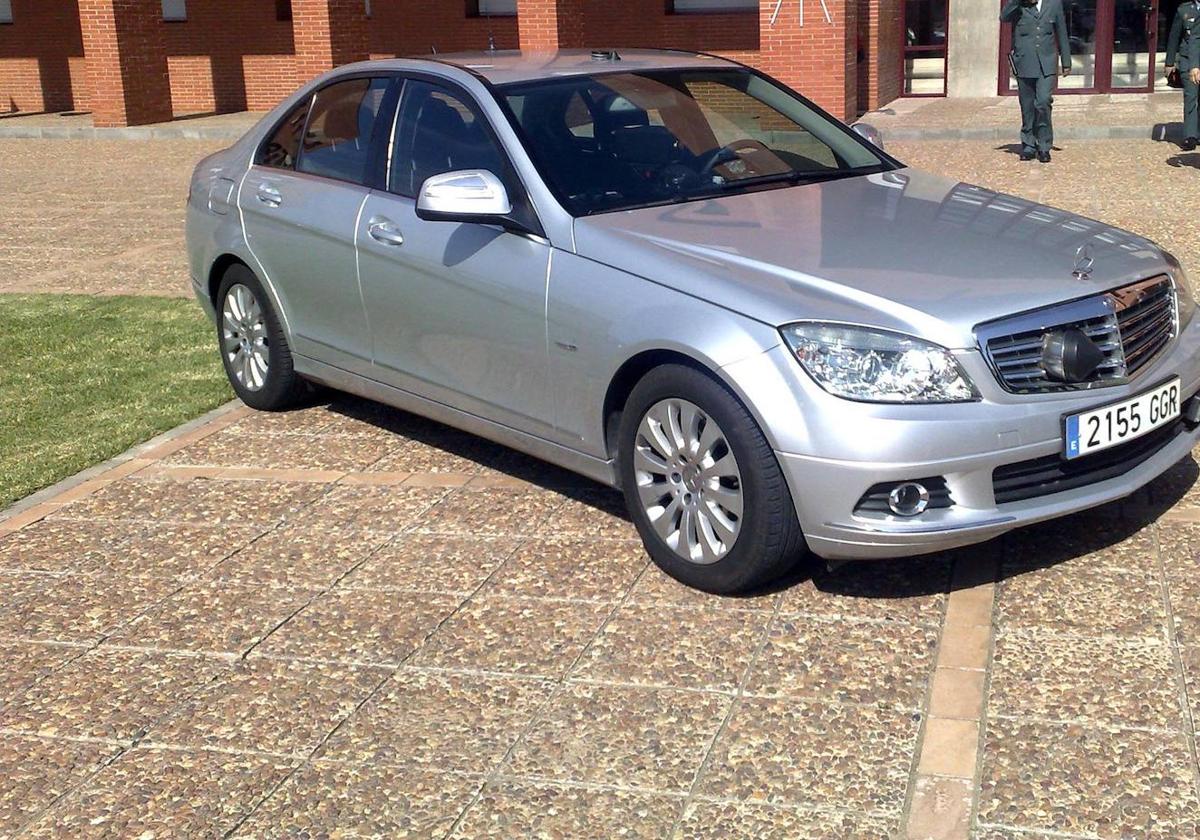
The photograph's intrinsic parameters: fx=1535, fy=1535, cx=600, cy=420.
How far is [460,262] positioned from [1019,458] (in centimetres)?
222

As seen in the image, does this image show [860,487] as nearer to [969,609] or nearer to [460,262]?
[969,609]

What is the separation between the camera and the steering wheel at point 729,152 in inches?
232

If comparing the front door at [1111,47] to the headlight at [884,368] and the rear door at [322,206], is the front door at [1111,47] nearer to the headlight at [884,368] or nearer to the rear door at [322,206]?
the rear door at [322,206]

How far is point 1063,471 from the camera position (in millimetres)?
4676

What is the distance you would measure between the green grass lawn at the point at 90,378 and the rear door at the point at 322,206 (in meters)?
1.11

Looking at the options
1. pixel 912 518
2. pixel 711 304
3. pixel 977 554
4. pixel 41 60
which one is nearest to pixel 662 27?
pixel 41 60

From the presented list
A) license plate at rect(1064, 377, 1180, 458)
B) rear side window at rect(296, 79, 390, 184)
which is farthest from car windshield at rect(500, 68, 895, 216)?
license plate at rect(1064, 377, 1180, 458)

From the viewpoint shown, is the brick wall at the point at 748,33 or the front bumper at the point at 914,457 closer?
the front bumper at the point at 914,457

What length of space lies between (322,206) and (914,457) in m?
3.11

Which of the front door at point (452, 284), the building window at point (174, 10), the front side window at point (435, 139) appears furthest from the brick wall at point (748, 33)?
the front door at point (452, 284)

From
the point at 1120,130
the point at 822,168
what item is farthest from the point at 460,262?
the point at 1120,130

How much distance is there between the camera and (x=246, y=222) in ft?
22.9

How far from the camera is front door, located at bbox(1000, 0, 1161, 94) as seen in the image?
22344 mm

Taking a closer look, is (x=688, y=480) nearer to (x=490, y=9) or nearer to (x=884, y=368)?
(x=884, y=368)
